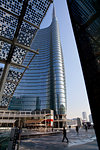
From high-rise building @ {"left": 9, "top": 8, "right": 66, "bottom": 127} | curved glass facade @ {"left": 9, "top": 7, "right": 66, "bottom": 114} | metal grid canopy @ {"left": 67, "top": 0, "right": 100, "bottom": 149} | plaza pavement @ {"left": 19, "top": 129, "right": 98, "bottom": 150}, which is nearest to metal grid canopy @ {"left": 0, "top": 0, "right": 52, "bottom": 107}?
metal grid canopy @ {"left": 67, "top": 0, "right": 100, "bottom": 149}

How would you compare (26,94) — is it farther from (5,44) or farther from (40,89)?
(5,44)

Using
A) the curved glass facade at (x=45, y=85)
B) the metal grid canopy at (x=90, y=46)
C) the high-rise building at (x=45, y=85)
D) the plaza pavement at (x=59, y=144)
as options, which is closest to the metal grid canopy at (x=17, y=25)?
the metal grid canopy at (x=90, y=46)

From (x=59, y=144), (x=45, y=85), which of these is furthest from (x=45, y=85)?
(x=59, y=144)

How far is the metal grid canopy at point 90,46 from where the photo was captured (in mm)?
1792

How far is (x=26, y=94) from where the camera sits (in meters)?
65.4

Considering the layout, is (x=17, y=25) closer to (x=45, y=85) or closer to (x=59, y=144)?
(x=59, y=144)

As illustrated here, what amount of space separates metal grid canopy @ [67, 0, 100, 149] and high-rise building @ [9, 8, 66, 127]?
56.1 m

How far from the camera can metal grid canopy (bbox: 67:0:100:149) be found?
5.88ft

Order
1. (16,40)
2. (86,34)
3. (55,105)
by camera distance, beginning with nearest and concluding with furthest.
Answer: (86,34) → (16,40) → (55,105)

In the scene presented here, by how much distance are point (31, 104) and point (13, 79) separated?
58.9 metres

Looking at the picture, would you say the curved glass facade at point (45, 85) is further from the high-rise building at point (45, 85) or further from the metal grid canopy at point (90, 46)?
the metal grid canopy at point (90, 46)

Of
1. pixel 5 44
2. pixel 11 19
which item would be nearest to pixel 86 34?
pixel 11 19

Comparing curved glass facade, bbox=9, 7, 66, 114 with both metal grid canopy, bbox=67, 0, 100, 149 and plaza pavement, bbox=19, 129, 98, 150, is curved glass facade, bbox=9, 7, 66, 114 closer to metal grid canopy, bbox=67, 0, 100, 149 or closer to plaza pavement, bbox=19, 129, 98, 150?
plaza pavement, bbox=19, 129, 98, 150

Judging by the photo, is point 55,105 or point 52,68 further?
point 52,68
